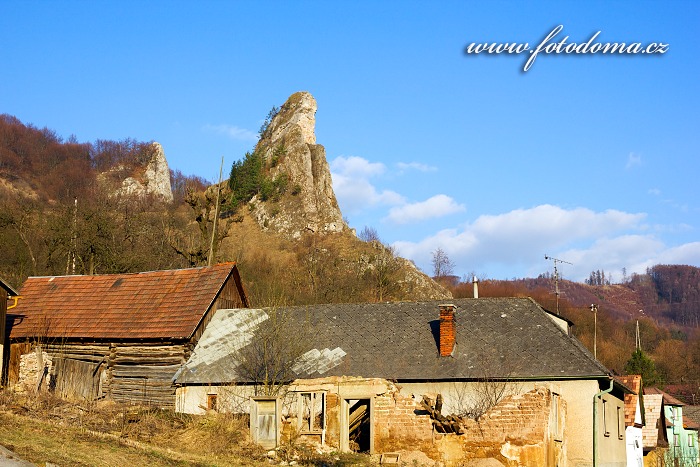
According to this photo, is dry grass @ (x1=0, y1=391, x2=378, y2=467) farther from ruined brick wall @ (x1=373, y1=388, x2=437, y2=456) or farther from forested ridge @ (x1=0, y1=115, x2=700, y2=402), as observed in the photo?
forested ridge @ (x1=0, y1=115, x2=700, y2=402)

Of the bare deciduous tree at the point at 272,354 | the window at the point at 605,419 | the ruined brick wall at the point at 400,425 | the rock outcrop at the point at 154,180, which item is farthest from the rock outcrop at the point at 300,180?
the ruined brick wall at the point at 400,425

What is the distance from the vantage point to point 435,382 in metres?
25.4

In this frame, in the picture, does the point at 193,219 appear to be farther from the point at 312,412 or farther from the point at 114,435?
the point at 114,435

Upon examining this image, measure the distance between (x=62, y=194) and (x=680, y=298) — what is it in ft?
473

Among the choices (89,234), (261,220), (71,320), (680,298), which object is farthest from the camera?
(680,298)

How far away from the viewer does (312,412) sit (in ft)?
84.2

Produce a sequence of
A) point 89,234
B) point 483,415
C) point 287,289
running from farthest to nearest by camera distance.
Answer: point 287,289
point 89,234
point 483,415

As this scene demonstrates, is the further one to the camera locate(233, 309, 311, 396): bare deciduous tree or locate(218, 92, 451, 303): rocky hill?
locate(218, 92, 451, 303): rocky hill

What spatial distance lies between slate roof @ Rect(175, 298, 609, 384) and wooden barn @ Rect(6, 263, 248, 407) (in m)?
1.10

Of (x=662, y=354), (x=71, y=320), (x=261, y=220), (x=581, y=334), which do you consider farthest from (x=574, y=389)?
(x=662, y=354)

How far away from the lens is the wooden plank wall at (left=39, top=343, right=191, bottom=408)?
29641 mm

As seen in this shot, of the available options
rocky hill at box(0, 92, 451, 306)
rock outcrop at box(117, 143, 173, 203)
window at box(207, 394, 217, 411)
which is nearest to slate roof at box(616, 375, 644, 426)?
rocky hill at box(0, 92, 451, 306)

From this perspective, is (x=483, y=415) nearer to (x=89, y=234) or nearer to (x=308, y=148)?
(x=89, y=234)

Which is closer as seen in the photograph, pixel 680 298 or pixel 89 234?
pixel 89 234
